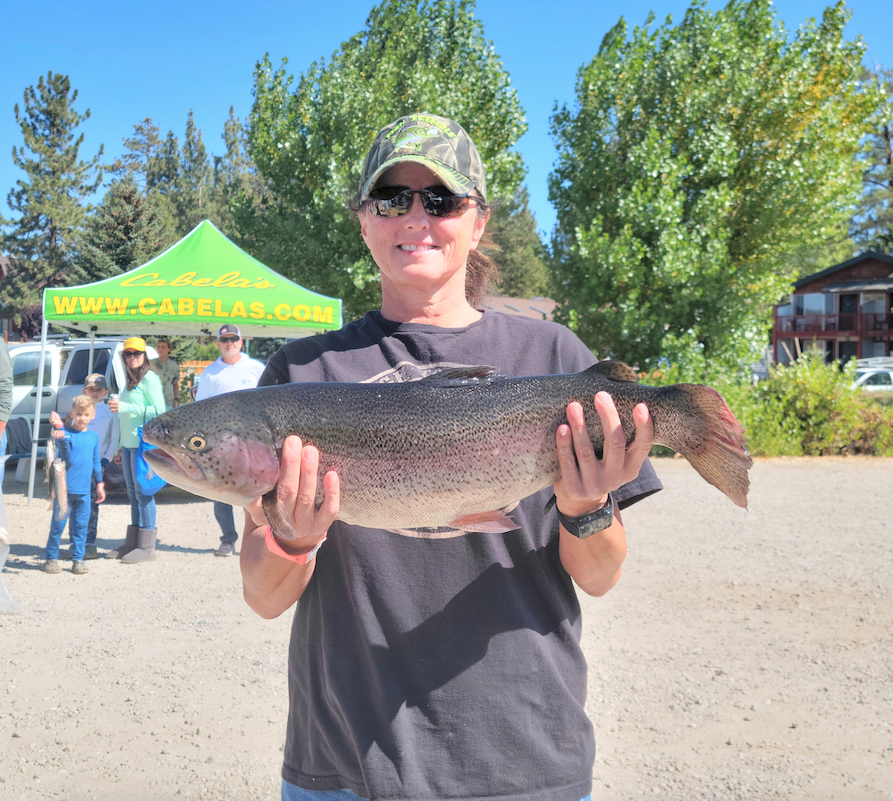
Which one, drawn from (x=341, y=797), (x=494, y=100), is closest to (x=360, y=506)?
(x=341, y=797)

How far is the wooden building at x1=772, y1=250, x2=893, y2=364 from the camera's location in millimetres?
47469

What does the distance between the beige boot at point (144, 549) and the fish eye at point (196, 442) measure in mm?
7455

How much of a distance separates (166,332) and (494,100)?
13497 mm

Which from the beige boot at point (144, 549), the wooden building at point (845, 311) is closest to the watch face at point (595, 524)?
the beige boot at point (144, 549)

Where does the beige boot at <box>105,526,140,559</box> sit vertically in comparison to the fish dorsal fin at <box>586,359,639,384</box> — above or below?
below

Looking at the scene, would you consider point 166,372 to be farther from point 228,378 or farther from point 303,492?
point 303,492

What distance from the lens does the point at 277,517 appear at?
5.82 feet

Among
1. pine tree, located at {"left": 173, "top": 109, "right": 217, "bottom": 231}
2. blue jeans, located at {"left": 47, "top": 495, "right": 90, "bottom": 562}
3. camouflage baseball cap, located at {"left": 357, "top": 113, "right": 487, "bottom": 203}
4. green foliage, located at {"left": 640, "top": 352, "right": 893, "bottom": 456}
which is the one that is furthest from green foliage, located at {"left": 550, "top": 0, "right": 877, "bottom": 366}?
pine tree, located at {"left": 173, "top": 109, "right": 217, "bottom": 231}

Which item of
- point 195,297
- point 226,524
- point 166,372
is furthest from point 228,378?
point 166,372

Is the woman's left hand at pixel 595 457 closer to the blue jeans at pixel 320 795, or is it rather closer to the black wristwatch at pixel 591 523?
the black wristwatch at pixel 591 523

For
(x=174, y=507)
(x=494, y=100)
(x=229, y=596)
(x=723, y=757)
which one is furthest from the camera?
(x=494, y=100)

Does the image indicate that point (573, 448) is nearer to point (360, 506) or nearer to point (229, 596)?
point (360, 506)

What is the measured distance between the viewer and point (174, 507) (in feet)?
38.6

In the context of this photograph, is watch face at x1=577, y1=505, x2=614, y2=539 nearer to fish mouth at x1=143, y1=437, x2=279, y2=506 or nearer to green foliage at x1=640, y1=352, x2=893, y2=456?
fish mouth at x1=143, y1=437, x2=279, y2=506
